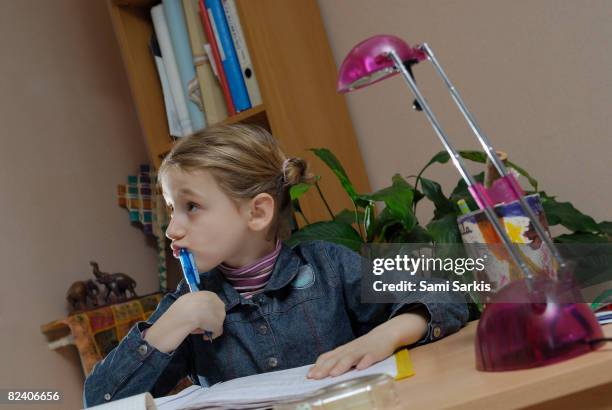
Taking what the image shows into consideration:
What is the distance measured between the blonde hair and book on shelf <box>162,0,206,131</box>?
2.51ft

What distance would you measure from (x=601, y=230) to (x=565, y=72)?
0.36 m

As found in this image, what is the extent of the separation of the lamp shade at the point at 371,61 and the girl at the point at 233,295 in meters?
0.42

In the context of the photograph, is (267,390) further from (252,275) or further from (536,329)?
(252,275)

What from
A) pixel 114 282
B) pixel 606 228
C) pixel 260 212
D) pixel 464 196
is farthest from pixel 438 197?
pixel 114 282

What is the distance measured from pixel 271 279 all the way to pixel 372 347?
1.07 feet

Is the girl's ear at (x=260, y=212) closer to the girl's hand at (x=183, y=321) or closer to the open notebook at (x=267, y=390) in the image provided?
the girl's hand at (x=183, y=321)

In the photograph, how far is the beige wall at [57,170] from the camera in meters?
2.00

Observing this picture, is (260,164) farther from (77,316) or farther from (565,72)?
(77,316)

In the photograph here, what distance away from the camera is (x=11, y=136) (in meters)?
2.13

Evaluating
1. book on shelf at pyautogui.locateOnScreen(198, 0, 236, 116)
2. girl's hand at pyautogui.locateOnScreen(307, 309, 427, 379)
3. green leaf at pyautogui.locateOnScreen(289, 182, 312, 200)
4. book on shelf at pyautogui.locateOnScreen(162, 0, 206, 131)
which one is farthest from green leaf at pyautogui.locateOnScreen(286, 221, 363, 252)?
book on shelf at pyautogui.locateOnScreen(162, 0, 206, 131)

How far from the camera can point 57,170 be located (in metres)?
2.25

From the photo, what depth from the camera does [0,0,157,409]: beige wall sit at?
6.56 feet

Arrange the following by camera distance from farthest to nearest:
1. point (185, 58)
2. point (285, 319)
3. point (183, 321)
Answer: point (185, 58) → point (285, 319) → point (183, 321)

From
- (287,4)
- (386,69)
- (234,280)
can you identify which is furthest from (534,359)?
(287,4)
